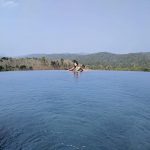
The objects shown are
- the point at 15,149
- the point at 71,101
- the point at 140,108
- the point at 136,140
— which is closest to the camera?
the point at 15,149

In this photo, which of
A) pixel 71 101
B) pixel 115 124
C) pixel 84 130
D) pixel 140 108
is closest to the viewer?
pixel 84 130

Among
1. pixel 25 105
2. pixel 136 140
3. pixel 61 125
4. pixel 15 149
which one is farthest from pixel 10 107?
pixel 136 140

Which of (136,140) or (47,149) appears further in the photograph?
(136,140)

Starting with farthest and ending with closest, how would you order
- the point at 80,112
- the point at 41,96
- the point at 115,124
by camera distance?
the point at 41,96, the point at 80,112, the point at 115,124

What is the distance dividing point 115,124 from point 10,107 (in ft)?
51.9

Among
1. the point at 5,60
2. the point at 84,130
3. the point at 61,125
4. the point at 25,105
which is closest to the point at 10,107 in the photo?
the point at 25,105

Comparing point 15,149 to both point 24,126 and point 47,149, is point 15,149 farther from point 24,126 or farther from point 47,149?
point 24,126

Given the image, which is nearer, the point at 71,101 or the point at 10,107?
the point at 10,107

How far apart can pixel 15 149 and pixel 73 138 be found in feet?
16.6

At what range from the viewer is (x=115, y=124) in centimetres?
2730

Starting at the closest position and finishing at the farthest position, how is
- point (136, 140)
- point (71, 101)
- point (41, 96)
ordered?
point (136, 140), point (71, 101), point (41, 96)

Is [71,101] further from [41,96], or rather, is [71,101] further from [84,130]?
[84,130]

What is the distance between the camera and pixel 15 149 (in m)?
20.1

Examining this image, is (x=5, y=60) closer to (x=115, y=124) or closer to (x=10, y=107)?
(x=10, y=107)
